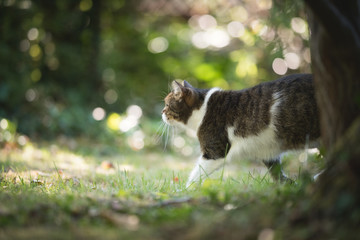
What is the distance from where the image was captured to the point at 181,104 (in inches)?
147

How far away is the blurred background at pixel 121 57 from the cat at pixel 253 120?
1187 mm

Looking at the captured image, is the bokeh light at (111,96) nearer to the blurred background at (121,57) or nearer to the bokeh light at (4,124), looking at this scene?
the blurred background at (121,57)

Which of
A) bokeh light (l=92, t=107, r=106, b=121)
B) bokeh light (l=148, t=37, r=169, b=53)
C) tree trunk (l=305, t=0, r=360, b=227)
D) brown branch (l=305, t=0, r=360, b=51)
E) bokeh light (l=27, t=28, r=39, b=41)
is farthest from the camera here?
bokeh light (l=148, t=37, r=169, b=53)

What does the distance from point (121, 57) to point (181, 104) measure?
157 inches

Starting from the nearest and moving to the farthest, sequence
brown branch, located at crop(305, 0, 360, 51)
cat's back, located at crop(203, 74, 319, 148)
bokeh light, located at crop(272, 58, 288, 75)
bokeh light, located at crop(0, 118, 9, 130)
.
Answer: brown branch, located at crop(305, 0, 360, 51)
cat's back, located at crop(203, 74, 319, 148)
bokeh light, located at crop(0, 118, 9, 130)
bokeh light, located at crop(272, 58, 288, 75)

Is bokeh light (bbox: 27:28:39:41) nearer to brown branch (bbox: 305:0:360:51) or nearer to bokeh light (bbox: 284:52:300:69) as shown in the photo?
bokeh light (bbox: 284:52:300:69)

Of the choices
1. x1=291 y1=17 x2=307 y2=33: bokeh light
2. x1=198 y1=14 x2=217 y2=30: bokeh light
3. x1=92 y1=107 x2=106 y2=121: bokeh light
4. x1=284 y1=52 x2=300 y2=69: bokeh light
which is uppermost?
x1=198 y1=14 x2=217 y2=30: bokeh light

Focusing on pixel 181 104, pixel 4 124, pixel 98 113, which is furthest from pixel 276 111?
pixel 98 113

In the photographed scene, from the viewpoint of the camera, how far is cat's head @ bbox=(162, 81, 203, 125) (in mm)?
3680

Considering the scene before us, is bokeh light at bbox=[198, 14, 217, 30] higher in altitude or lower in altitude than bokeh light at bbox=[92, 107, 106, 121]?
higher

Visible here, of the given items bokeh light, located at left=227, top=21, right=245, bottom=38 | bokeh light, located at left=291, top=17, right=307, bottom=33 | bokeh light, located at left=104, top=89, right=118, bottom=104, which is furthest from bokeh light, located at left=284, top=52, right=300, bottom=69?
bokeh light, located at left=104, top=89, right=118, bottom=104

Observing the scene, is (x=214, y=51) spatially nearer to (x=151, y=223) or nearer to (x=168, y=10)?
(x=168, y=10)

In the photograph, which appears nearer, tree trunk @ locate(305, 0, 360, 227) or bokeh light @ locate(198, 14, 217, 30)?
tree trunk @ locate(305, 0, 360, 227)

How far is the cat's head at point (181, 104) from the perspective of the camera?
3680mm
